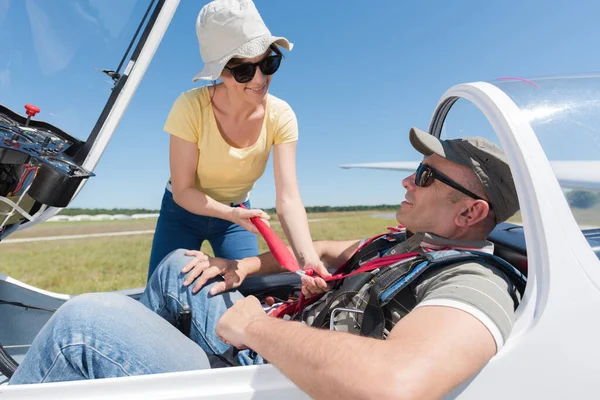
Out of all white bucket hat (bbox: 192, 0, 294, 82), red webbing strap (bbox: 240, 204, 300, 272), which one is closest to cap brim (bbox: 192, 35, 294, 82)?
white bucket hat (bbox: 192, 0, 294, 82)

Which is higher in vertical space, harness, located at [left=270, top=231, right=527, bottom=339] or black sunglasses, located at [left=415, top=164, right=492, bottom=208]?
black sunglasses, located at [left=415, top=164, right=492, bottom=208]

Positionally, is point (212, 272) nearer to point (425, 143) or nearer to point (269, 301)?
point (269, 301)

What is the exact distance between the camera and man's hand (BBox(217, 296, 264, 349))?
1135mm

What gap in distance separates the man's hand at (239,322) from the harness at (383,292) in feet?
0.65

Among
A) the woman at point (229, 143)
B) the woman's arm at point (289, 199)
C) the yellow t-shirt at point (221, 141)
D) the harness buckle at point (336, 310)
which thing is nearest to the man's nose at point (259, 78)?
the woman at point (229, 143)

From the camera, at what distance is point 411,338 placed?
82cm

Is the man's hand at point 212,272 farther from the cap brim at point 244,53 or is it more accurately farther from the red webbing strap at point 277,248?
the cap brim at point 244,53

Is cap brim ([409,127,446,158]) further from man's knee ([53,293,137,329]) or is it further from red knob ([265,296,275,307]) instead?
man's knee ([53,293,137,329])

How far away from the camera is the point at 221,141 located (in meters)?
1.76

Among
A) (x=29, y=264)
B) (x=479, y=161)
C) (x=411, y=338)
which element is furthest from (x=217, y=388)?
(x=29, y=264)

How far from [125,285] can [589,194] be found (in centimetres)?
453

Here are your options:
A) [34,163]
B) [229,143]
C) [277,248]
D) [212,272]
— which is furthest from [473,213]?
[34,163]

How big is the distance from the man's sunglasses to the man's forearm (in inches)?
41.2

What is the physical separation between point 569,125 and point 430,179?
0.42m
